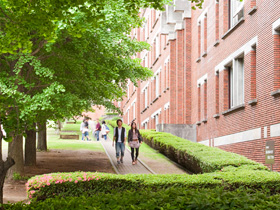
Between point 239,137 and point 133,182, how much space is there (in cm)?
882

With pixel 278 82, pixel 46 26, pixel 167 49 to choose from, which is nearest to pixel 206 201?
pixel 46 26

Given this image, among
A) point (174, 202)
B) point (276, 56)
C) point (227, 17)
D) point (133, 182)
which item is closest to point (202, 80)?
point (227, 17)

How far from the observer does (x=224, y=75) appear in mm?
22500

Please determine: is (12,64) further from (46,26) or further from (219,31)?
(219,31)

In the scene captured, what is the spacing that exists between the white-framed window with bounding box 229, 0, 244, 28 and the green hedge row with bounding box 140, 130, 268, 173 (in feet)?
17.7

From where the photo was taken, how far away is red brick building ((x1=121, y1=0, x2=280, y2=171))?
56.1ft

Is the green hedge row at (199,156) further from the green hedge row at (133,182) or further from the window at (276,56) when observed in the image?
the window at (276,56)

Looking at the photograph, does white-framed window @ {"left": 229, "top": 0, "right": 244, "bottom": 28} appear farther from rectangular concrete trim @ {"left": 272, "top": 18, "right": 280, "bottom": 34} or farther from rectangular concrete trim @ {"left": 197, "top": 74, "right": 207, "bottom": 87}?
rectangular concrete trim @ {"left": 197, "top": 74, "right": 207, "bottom": 87}

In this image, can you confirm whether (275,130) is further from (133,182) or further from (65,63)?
(65,63)

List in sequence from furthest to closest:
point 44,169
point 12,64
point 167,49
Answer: point 167,49 → point 44,169 → point 12,64

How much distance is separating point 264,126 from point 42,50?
7.91 metres

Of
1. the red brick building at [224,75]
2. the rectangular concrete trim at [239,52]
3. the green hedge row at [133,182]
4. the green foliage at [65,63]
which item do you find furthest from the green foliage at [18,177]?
the rectangular concrete trim at [239,52]

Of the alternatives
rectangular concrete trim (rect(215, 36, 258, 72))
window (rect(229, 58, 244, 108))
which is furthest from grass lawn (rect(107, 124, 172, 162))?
rectangular concrete trim (rect(215, 36, 258, 72))

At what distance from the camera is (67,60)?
16.8 m
